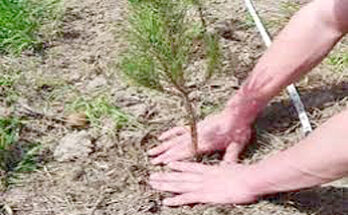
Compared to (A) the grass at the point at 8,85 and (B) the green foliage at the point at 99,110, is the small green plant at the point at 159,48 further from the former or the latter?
(A) the grass at the point at 8,85

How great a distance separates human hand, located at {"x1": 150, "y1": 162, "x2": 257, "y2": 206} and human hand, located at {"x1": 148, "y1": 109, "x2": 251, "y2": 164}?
0.20 ft

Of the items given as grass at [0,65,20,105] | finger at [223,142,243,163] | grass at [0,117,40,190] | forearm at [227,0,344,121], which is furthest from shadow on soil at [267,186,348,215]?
grass at [0,65,20,105]

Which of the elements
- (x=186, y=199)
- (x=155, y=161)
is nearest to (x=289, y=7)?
(x=155, y=161)

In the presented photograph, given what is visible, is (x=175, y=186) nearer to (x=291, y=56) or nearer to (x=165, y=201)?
(x=165, y=201)

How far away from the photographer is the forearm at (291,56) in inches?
90.2

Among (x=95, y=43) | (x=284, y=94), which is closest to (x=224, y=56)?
(x=284, y=94)

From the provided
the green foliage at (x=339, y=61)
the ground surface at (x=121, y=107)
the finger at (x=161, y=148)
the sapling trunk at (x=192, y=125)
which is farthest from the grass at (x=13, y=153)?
the green foliage at (x=339, y=61)

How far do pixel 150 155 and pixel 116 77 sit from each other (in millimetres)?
390

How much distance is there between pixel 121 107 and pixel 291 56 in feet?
1.69

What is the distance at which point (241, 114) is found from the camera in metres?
2.30

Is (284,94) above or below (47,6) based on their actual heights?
below

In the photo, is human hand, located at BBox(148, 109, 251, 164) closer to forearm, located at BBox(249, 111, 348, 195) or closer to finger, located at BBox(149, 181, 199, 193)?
finger, located at BBox(149, 181, 199, 193)

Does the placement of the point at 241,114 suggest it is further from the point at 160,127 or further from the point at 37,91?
the point at 37,91

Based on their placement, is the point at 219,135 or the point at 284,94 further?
the point at 284,94
